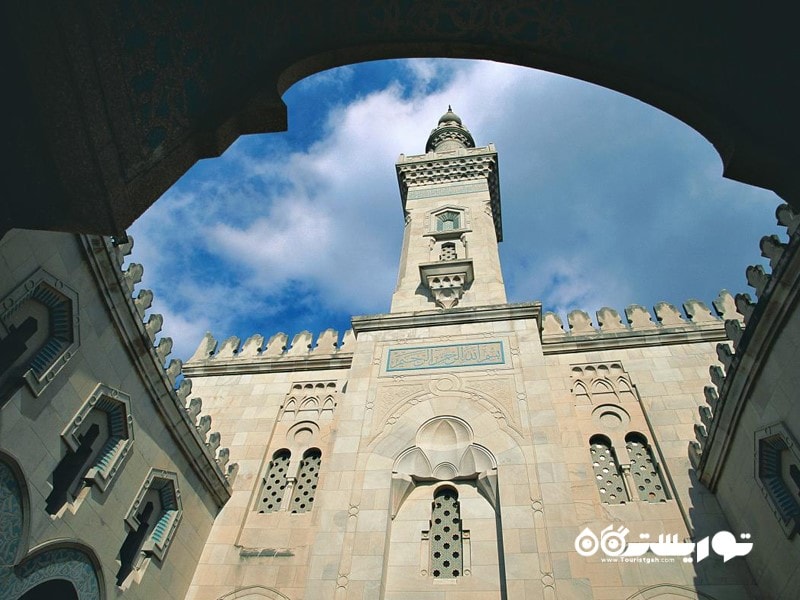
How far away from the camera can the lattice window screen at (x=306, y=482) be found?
9.02 m

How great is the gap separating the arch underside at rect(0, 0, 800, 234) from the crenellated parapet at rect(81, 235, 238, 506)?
2.98 meters

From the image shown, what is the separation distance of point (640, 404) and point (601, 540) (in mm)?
2825

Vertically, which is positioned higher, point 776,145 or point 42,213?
point 776,145

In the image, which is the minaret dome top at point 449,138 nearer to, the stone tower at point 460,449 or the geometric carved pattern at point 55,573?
the stone tower at point 460,449

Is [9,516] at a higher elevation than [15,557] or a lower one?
higher

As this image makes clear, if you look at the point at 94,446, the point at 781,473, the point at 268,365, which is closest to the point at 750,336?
the point at 781,473

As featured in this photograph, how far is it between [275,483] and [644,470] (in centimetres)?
627

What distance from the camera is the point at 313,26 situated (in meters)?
3.57

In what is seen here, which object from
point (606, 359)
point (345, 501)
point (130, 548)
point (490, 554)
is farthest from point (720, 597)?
point (130, 548)

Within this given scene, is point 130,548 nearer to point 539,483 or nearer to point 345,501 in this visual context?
point 345,501

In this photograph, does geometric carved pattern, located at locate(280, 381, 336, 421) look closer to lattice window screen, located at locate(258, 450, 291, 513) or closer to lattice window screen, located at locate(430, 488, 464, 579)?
lattice window screen, located at locate(258, 450, 291, 513)

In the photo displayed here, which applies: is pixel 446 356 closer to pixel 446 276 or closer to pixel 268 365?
pixel 446 276

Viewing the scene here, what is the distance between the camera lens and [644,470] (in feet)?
Result: 28.3

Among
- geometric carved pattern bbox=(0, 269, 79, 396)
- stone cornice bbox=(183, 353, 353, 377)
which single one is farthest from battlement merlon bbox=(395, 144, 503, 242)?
geometric carved pattern bbox=(0, 269, 79, 396)
